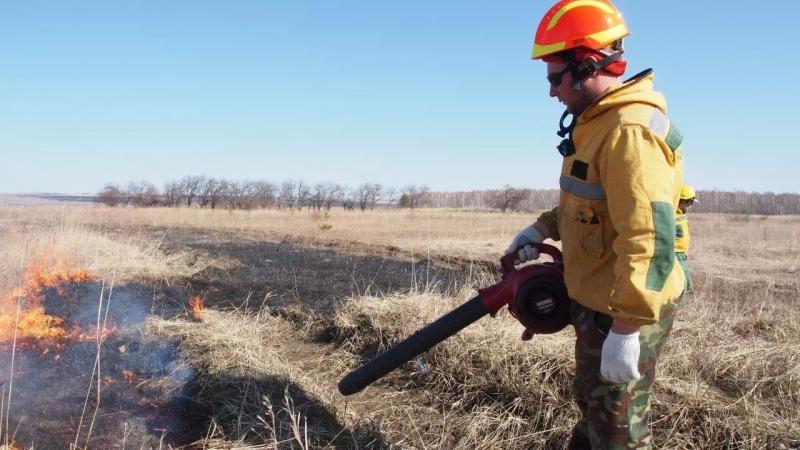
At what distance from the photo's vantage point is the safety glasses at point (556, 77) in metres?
2.03

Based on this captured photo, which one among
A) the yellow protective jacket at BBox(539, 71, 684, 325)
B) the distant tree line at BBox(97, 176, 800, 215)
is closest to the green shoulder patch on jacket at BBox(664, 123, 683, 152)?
the yellow protective jacket at BBox(539, 71, 684, 325)

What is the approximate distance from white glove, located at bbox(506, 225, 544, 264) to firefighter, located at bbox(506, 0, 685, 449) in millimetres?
386

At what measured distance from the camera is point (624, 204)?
168 centimetres

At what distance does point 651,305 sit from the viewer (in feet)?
5.32

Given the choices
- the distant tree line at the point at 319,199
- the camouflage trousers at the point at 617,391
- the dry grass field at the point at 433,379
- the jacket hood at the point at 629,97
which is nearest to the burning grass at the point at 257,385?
the dry grass field at the point at 433,379

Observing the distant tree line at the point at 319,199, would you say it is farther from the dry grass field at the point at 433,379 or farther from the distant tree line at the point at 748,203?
the dry grass field at the point at 433,379

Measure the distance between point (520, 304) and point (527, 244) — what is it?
37cm

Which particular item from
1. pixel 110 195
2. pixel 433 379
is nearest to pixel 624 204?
pixel 433 379

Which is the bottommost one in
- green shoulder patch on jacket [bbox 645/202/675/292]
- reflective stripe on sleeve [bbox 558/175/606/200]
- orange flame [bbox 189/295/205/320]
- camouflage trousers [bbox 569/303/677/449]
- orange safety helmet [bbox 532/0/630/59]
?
orange flame [bbox 189/295/205/320]

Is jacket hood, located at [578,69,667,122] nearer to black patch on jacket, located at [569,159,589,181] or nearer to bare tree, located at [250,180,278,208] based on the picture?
black patch on jacket, located at [569,159,589,181]

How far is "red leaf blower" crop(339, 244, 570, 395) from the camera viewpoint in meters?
2.21

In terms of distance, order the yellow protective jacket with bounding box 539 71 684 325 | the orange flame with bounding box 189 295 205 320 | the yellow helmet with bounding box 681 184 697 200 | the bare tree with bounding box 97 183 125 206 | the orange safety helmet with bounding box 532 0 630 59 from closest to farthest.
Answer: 1. the yellow protective jacket with bounding box 539 71 684 325
2. the orange safety helmet with bounding box 532 0 630 59
3. the yellow helmet with bounding box 681 184 697 200
4. the orange flame with bounding box 189 295 205 320
5. the bare tree with bounding box 97 183 125 206

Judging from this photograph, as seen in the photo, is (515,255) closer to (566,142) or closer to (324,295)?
(566,142)

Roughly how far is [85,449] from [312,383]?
1.44 metres
